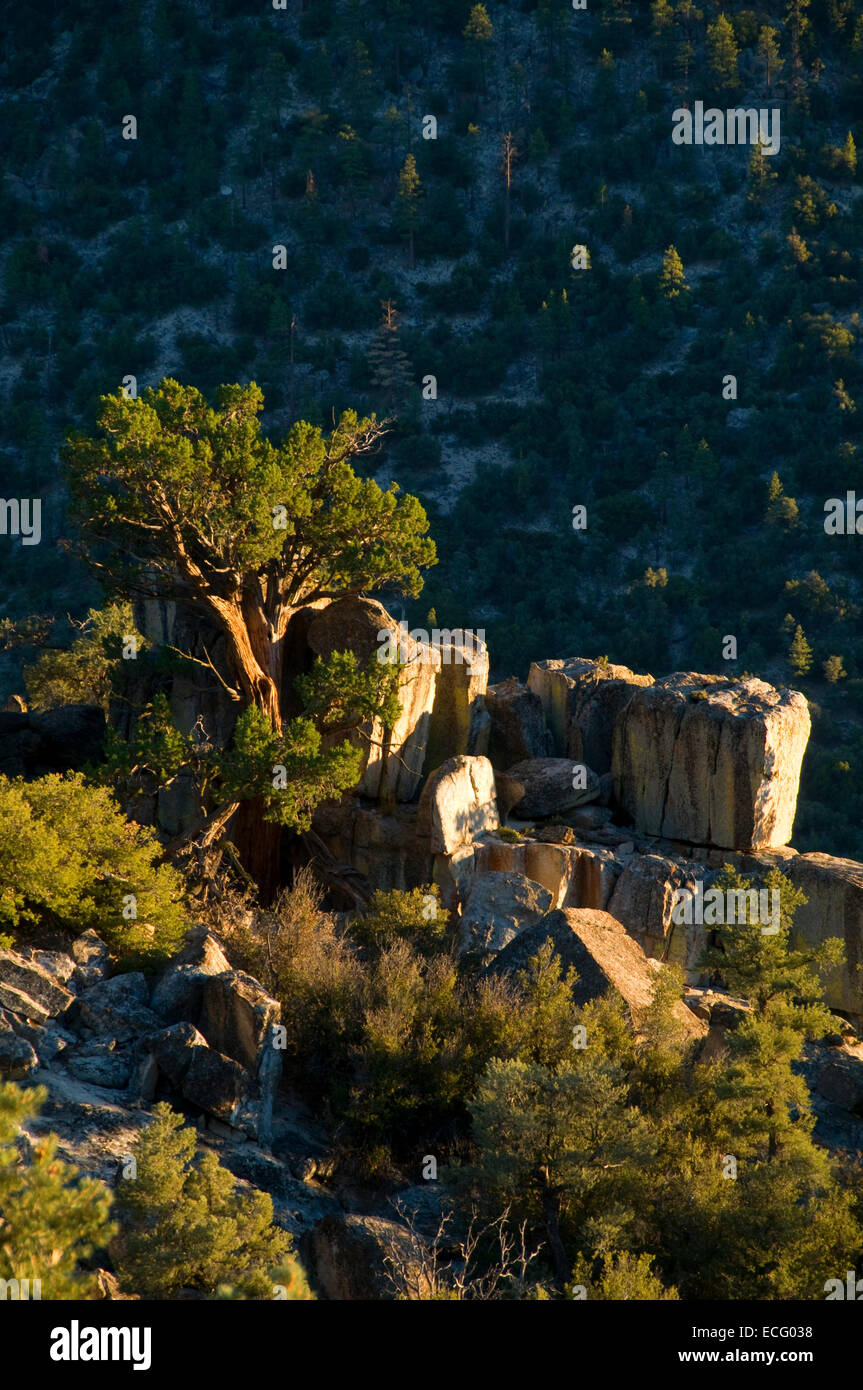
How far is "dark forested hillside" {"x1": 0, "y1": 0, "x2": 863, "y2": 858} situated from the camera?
67312 mm

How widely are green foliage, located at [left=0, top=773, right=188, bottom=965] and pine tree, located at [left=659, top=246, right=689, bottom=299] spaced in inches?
2710

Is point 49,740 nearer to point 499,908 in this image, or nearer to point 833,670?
point 499,908

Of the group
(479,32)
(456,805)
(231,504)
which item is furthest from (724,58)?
(456,805)

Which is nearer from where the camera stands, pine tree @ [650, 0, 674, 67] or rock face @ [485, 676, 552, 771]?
rock face @ [485, 676, 552, 771]

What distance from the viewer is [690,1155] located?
51.0 feet

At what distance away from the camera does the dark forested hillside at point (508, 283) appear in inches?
2650

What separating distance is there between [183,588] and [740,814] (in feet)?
37.0

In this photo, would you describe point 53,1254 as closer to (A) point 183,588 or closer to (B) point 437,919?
(B) point 437,919

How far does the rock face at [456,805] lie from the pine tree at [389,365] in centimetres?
5768

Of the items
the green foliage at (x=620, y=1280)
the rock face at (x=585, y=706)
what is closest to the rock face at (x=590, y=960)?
the green foliage at (x=620, y=1280)

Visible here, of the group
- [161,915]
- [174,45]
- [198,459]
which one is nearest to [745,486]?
[198,459]

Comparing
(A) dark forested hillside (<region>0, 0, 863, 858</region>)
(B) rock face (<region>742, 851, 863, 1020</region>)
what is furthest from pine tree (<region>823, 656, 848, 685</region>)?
(B) rock face (<region>742, 851, 863, 1020</region>)

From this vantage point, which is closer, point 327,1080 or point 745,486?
point 327,1080
